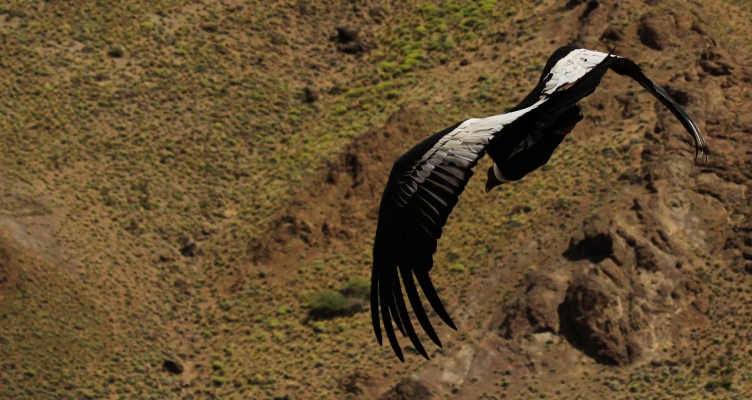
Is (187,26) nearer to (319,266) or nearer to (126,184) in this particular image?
(126,184)

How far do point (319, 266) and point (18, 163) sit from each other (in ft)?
47.8

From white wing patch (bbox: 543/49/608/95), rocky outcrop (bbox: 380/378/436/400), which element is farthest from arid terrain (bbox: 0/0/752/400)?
white wing patch (bbox: 543/49/608/95)

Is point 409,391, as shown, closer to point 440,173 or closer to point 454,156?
point 440,173

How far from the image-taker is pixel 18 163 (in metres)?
59.4

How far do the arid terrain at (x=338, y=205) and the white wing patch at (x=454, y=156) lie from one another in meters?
28.9

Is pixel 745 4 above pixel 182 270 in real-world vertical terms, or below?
above

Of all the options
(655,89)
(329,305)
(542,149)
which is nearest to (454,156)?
(542,149)

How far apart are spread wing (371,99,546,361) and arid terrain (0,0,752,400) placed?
2781 centimetres

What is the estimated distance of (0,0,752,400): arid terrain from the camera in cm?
4734

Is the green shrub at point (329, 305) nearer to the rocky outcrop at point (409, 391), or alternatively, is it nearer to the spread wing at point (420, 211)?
the rocky outcrop at point (409, 391)

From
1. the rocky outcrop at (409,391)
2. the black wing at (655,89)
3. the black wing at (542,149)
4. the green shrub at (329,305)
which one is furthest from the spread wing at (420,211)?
the green shrub at (329,305)

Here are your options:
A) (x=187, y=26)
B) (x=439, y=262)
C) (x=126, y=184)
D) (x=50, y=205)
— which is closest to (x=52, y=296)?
(x=50, y=205)

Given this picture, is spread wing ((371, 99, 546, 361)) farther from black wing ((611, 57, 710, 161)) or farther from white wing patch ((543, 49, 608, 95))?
black wing ((611, 57, 710, 161))

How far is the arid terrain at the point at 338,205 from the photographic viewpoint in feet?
Result: 155
